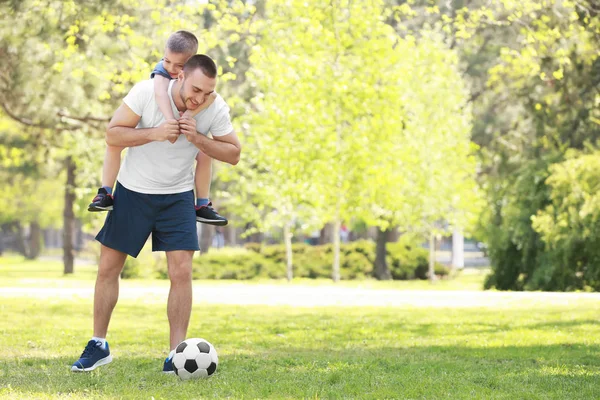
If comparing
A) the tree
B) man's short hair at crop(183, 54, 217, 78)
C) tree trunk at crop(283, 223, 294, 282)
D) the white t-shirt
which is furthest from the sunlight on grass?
tree trunk at crop(283, 223, 294, 282)

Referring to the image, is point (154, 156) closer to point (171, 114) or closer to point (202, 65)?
point (171, 114)

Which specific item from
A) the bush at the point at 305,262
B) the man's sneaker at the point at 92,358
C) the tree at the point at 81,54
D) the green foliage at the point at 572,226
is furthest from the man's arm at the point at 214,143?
the bush at the point at 305,262

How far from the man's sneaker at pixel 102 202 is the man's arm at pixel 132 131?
34 centimetres

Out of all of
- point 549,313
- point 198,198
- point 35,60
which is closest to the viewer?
point 198,198

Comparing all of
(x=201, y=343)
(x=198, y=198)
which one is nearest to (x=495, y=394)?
(x=201, y=343)

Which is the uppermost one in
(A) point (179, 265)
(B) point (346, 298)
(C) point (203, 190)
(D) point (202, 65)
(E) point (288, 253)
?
(D) point (202, 65)

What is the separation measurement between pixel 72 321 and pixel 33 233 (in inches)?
1974

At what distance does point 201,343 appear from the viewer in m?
Result: 6.02

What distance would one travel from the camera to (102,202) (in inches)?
247

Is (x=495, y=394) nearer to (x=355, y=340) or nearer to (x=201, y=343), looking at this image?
(x=201, y=343)

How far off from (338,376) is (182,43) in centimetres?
244

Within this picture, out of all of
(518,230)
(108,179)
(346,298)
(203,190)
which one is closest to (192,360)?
(203,190)

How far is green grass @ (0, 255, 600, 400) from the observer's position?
571 centimetres

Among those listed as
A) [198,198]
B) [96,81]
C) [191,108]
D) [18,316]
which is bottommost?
[18,316]
